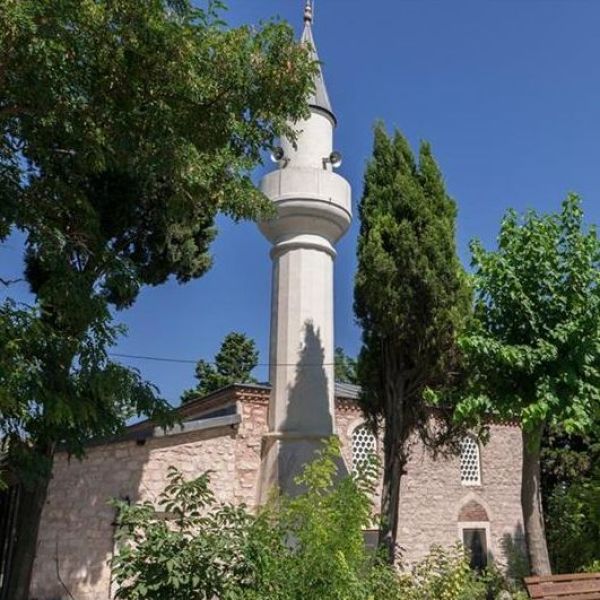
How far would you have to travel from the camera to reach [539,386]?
6992mm

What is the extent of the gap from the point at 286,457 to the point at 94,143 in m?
5.38

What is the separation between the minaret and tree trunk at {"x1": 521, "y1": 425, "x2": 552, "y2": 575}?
9.90 ft

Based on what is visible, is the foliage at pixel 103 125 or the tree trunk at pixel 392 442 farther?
the tree trunk at pixel 392 442

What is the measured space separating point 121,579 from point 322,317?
5677 millimetres

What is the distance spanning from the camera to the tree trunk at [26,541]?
766 cm

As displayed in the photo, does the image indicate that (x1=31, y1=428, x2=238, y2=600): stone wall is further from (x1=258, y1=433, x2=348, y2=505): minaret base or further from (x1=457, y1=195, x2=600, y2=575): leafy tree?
(x1=457, y1=195, x2=600, y2=575): leafy tree

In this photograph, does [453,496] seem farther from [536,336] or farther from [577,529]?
[536,336]

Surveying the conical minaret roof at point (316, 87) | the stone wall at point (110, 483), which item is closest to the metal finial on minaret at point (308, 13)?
the conical minaret roof at point (316, 87)

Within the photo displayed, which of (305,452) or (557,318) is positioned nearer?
(557,318)

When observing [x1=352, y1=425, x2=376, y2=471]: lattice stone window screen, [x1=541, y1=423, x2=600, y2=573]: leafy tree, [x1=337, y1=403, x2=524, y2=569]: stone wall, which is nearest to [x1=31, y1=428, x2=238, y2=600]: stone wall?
[x1=352, y1=425, x2=376, y2=471]: lattice stone window screen

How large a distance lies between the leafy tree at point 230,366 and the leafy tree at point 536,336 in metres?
25.4

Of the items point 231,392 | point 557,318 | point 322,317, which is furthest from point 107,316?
point 231,392

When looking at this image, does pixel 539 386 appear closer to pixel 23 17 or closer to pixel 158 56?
pixel 158 56

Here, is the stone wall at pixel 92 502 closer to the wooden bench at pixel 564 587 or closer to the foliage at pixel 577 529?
the wooden bench at pixel 564 587
